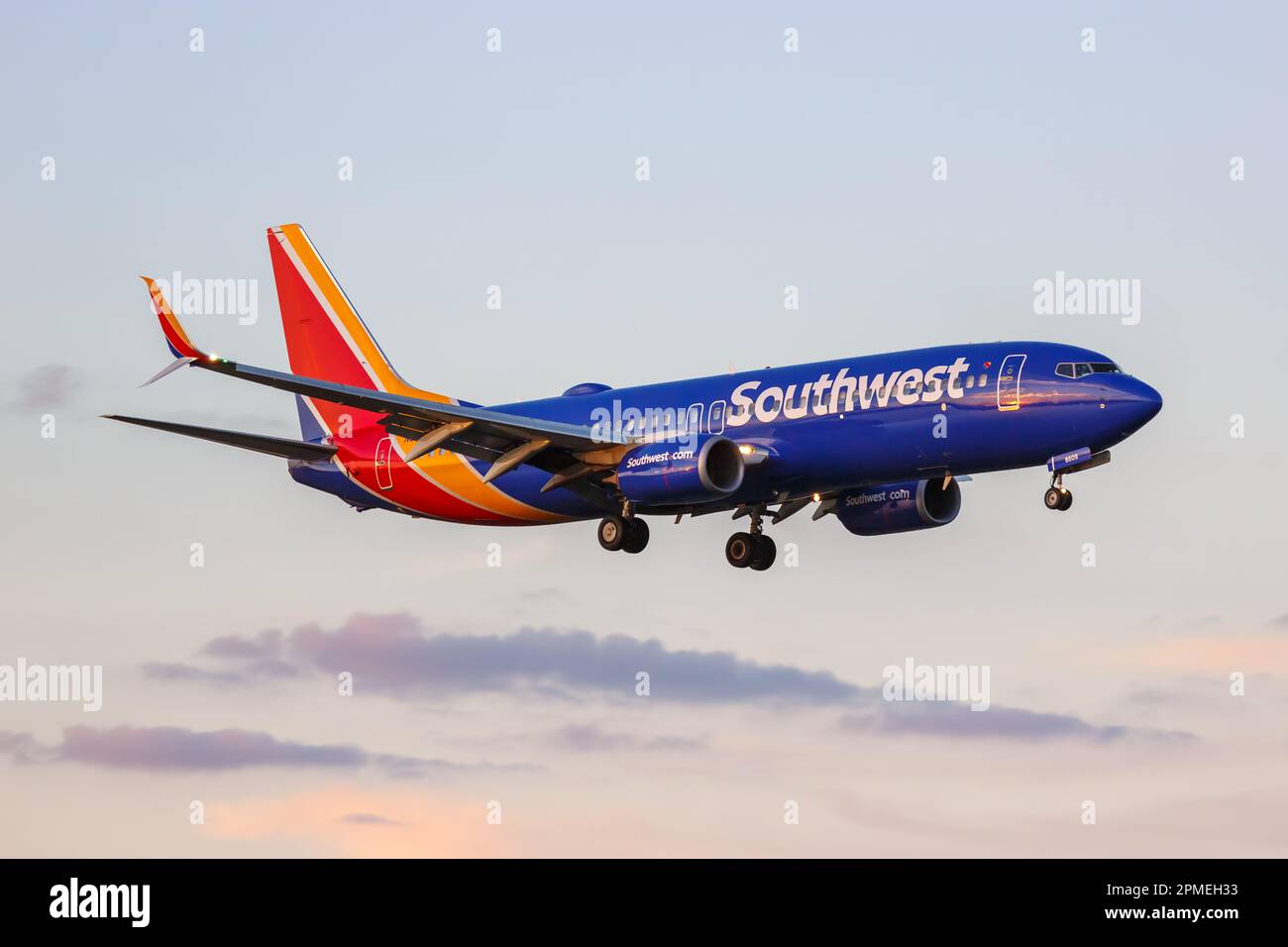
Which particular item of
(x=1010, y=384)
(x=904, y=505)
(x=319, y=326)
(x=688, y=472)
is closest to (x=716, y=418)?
(x=688, y=472)

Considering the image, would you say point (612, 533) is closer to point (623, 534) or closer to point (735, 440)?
point (623, 534)

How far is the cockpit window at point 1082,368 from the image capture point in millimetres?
60875

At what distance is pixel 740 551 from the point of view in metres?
70.9

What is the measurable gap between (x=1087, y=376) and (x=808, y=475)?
8.60m

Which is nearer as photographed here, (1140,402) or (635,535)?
(1140,402)

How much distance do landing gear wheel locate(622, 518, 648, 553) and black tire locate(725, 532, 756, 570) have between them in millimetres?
4248

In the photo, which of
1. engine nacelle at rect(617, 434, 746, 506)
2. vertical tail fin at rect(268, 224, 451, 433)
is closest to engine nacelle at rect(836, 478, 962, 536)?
engine nacelle at rect(617, 434, 746, 506)

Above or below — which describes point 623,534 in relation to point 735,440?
below

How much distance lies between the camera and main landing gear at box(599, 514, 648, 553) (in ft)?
221

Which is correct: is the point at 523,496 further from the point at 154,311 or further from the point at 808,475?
the point at 154,311

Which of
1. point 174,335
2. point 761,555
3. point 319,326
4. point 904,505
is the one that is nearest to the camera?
point 174,335

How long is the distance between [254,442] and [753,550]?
1629 centimetres

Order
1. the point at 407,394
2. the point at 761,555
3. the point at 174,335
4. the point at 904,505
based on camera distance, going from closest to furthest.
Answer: the point at 174,335
the point at 904,505
the point at 761,555
the point at 407,394

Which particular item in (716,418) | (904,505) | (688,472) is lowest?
(904,505)
